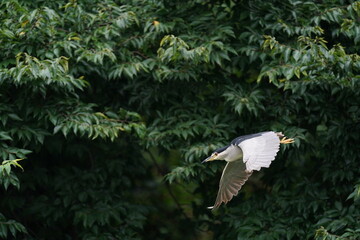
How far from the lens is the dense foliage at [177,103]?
5.46m

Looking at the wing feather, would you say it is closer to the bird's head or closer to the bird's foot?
the bird's head

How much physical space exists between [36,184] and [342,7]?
127 inches

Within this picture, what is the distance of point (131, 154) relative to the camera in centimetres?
670

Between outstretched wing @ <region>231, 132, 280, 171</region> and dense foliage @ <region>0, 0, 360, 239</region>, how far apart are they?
724 mm

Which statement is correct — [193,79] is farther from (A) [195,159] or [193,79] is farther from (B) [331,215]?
(B) [331,215]

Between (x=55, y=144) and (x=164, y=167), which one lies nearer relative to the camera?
(x=55, y=144)

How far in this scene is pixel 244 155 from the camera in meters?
4.50

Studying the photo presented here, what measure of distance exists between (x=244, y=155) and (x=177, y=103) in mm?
1631

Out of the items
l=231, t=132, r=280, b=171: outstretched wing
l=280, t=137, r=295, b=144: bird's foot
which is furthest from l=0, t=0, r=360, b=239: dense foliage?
l=231, t=132, r=280, b=171: outstretched wing

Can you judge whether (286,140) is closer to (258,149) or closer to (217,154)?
(217,154)

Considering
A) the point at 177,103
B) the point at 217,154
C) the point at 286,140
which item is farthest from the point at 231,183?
the point at 177,103

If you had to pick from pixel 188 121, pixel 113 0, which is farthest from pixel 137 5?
pixel 188 121

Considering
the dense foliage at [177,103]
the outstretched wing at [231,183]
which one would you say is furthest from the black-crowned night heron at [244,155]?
the dense foliage at [177,103]

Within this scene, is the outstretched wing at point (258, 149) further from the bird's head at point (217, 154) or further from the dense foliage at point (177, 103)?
the dense foliage at point (177, 103)
